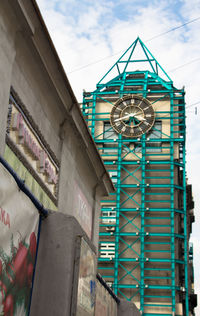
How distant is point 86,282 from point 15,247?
2307 mm

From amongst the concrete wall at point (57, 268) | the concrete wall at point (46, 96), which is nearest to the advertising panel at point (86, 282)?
the concrete wall at point (57, 268)

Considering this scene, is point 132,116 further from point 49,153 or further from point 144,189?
point 49,153

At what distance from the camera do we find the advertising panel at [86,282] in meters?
8.75

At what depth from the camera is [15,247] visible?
7.25 metres

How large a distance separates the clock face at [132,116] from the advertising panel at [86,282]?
40.9 metres

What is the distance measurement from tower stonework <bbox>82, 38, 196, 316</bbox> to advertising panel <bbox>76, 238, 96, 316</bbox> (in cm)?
3563

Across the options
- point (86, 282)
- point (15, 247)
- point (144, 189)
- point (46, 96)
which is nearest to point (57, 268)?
point (86, 282)

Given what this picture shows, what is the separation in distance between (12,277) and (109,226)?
40117 millimetres

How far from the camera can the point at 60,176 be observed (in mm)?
16625

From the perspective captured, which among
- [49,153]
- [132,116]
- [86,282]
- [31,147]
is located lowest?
[86,282]

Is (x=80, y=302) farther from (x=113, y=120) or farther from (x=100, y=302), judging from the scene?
(x=113, y=120)

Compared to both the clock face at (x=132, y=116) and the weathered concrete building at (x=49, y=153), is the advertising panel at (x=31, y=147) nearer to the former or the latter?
the weathered concrete building at (x=49, y=153)

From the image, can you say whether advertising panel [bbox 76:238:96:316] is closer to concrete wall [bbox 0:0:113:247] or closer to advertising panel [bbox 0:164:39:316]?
advertising panel [bbox 0:164:39:316]

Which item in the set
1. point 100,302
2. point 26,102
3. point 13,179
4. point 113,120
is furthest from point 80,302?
point 113,120
